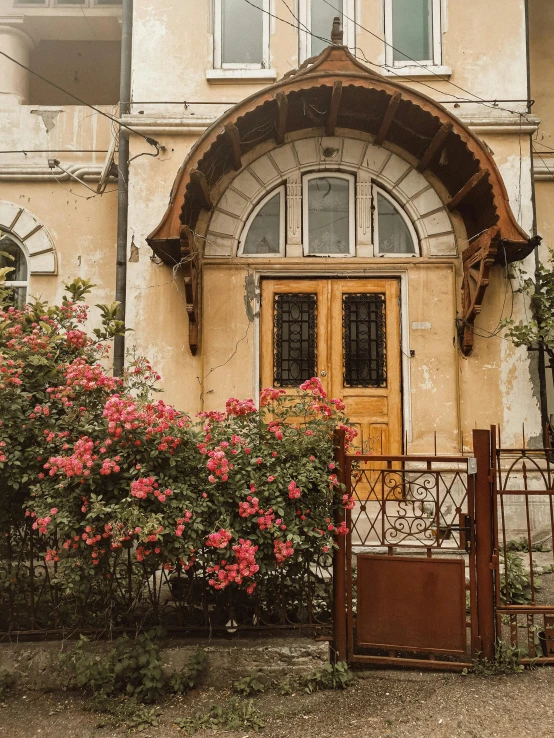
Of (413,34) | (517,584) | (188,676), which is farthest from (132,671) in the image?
(413,34)

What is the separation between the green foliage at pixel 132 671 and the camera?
416 cm

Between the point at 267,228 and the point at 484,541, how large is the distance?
17.8ft

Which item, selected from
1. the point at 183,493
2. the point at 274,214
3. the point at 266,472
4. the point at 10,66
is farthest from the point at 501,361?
the point at 10,66

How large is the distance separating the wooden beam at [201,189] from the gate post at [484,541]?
14.7ft

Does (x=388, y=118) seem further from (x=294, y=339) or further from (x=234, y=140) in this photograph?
(x=294, y=339)

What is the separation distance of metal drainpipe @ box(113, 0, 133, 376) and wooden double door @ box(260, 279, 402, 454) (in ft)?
6.15

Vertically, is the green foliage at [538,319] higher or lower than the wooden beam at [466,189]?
lower

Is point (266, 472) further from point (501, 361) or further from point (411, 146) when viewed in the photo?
point (411, 146)

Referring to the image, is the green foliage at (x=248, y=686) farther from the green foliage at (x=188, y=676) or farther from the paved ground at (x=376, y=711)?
the green foliage at (x=188, y=676)

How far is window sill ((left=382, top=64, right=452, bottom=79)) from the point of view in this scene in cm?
828

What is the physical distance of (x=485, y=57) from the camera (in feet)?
27.3

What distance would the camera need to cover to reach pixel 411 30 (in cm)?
853

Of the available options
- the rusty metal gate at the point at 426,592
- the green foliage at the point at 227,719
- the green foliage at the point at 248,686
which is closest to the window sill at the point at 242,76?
the rusty metal gate at the point at 426,592

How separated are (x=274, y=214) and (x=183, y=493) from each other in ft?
17.3
